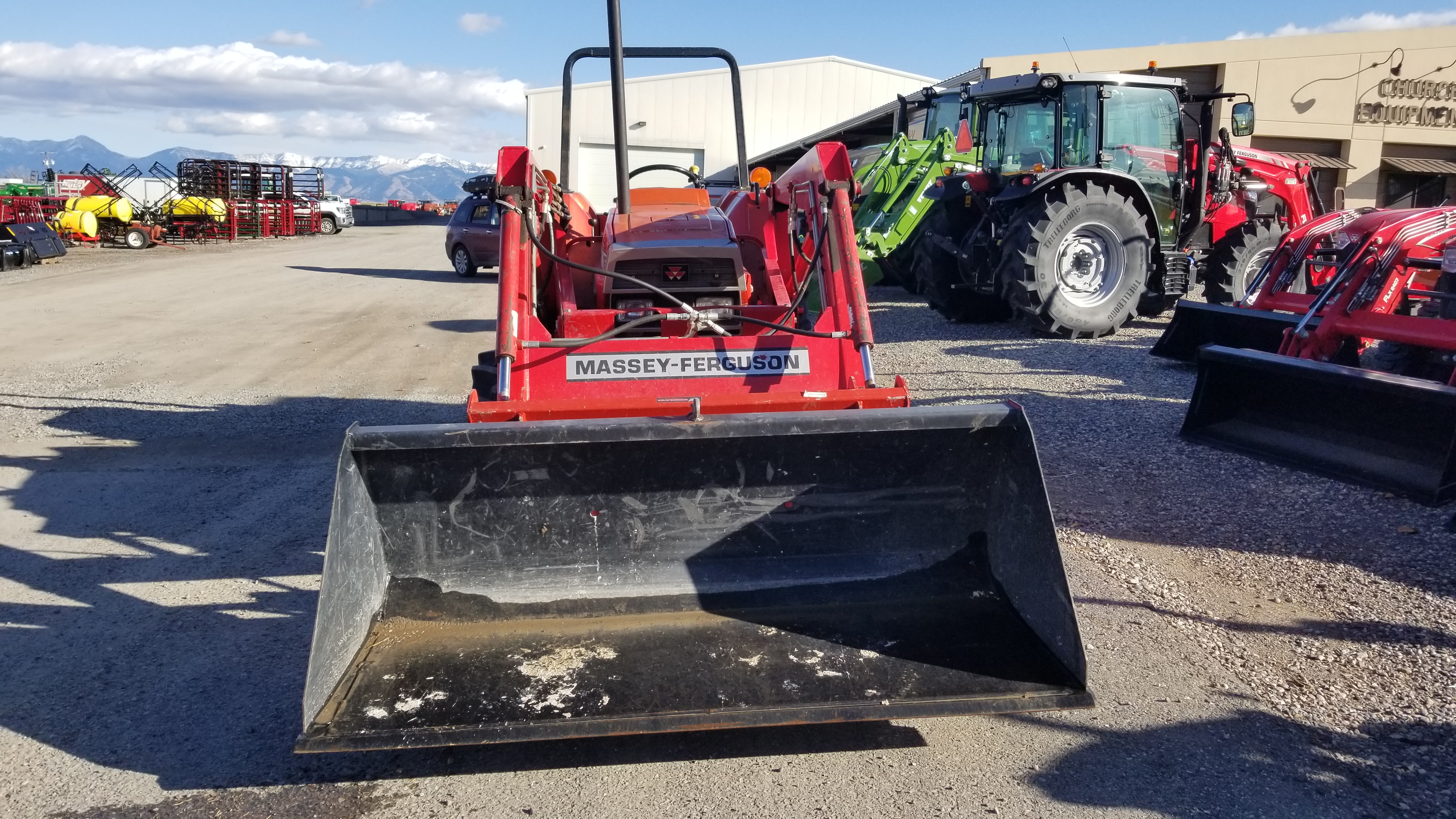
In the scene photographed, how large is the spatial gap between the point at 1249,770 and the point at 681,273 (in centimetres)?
321

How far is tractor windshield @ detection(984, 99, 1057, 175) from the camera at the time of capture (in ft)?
36.9

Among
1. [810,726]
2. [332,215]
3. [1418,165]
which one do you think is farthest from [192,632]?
[332,215]

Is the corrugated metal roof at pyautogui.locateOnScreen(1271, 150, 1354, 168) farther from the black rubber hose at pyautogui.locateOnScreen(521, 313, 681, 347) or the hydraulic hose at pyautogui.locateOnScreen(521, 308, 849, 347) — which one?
the black rubber hose at pyautogui.locateOnScreen(521, 313, 681, 347)

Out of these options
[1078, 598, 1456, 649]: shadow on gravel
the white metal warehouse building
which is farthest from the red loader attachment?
the white metal warehouse building

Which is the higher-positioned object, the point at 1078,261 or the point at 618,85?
the point at 618,85

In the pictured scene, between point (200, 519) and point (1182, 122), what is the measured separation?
9990mm

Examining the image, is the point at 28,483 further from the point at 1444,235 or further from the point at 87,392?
the point at 1444,235

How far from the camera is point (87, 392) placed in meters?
8.80

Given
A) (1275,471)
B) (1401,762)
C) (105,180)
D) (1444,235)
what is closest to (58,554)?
(1401,762)

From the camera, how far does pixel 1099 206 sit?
10.4 m

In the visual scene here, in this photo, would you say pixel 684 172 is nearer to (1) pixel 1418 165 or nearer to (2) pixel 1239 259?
(2) pixel 1239 259

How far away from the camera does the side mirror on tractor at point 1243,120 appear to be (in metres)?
10.4

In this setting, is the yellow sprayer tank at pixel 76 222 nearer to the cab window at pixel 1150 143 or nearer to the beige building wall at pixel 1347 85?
the beige building wall at pixel 1347 85

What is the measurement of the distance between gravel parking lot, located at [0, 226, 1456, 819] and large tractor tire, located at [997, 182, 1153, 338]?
225 cm
